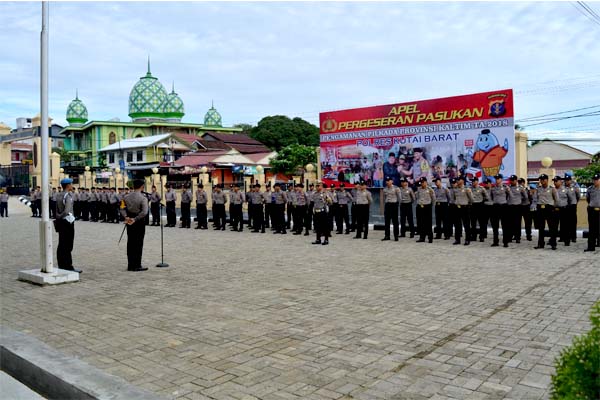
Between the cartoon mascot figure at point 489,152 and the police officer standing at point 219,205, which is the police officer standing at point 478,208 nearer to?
the cartoon mascot figure at point 489,152

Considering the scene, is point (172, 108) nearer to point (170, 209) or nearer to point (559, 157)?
point (559, 157)

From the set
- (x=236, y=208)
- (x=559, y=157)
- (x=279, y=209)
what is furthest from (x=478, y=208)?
(x=559, y=157)

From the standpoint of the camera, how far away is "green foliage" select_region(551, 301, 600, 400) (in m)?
1.90

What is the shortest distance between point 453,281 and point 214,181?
1993cm

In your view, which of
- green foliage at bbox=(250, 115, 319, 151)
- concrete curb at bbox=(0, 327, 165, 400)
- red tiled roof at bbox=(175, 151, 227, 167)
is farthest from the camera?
green foliage at bbox=(250, 115, 319, 151)

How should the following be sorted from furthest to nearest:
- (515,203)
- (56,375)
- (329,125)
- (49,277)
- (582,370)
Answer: (329,125) → (515,203) → (49,277) → (56,375) → (582,370)

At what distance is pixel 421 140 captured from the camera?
19531 mm

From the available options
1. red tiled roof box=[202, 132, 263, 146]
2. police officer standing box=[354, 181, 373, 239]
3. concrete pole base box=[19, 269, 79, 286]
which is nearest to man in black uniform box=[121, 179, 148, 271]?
concrete pole base box=[19, 269, 79, 286]

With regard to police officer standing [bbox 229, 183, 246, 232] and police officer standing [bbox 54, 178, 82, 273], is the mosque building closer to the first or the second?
police officer standing [bbox 229, 183, 246, 232]

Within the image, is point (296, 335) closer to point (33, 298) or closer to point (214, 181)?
point (33, 298)

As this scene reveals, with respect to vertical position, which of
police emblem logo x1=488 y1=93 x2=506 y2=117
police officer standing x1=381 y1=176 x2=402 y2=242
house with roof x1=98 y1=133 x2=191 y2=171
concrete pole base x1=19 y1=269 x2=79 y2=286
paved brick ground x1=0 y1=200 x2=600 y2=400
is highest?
house with roof x1=98 y1=133 x2=191 y2=171

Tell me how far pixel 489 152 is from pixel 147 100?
184ft

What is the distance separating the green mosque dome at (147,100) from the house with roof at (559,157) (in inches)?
1755

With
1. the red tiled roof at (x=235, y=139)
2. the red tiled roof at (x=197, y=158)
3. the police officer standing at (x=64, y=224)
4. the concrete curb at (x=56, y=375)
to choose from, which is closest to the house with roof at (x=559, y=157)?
the red tiled roof at (x=235, y=139)
